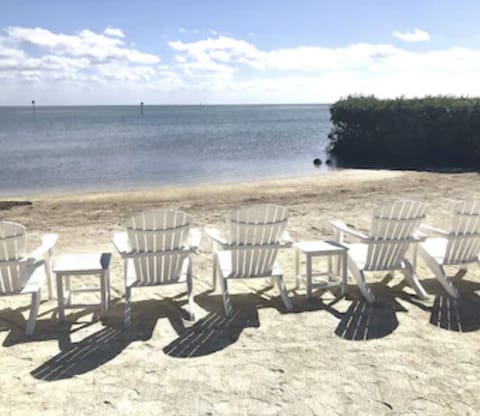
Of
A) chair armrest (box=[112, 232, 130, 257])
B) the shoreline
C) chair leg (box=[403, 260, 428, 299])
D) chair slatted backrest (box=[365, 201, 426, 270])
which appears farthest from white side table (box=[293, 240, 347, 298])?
the shoreline

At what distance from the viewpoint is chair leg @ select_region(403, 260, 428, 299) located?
5152mm

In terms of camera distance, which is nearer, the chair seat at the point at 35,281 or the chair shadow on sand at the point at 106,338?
the chair shadow on sand at the point at 106,338

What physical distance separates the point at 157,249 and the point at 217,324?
86cm

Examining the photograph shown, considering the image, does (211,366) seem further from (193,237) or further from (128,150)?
(128,150)

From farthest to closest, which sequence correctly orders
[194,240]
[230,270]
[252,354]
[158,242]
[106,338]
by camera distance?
[194,240], [230,270], [158,242], [106,338], [252,354]

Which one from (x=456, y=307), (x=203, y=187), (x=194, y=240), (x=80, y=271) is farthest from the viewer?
(x=203, y=187)

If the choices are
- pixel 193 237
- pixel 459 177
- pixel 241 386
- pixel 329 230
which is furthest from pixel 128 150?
pixel 241 386

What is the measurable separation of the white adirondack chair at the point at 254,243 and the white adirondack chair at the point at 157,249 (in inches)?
14.0

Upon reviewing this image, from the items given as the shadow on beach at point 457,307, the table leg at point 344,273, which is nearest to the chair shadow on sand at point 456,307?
the shadow on beach at point 457,307

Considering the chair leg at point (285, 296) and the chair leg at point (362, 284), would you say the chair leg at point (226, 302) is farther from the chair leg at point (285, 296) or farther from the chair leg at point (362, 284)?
the chair leg at point (362, 284)

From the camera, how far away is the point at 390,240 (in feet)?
16.8

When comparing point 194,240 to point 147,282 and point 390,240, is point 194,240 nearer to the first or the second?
point 147,282

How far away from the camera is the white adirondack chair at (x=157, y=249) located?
4.63 m

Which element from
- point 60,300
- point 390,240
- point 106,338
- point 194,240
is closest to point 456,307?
point 390,240
